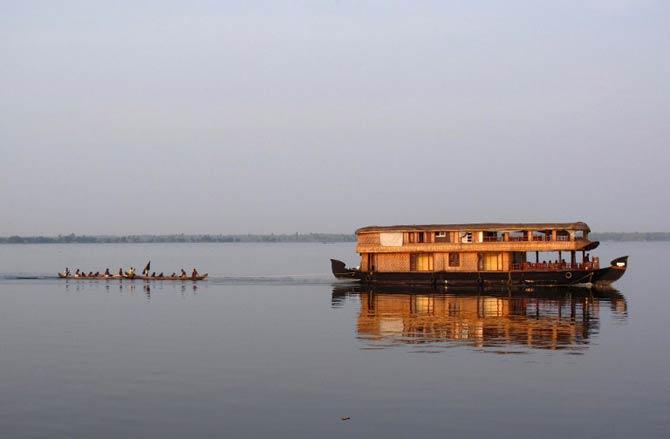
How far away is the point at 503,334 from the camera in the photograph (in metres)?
50.6

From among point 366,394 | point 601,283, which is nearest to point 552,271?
point 601,283

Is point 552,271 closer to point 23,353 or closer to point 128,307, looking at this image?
point 128,307

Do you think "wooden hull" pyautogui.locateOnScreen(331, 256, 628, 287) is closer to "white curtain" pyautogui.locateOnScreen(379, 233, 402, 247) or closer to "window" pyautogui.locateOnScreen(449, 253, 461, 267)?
"window" pyautogui.locateOnScreen(449, 253, 461, 267)

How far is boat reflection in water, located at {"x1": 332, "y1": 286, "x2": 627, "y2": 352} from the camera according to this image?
48.0 metres

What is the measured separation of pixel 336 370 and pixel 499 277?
148ft

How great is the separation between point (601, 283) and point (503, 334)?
40.3 meters

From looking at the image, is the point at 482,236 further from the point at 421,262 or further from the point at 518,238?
the point at 421,262

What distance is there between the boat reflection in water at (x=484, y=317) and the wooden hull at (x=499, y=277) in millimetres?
1085

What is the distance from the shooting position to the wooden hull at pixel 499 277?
8038 cm

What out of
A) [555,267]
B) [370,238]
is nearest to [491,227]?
[555,267]

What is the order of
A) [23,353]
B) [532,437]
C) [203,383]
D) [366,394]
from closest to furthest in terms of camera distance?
[532,437]
[366,394]
[203,383]
[23,353]

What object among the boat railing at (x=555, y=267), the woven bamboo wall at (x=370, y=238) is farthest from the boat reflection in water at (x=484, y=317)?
the woven bamboo wall at (x=370, y=238)

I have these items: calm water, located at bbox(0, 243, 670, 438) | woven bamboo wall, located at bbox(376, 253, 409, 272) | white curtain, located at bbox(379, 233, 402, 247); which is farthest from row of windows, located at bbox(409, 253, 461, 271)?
calm water, located at bbox(0, 243, 670, 438)

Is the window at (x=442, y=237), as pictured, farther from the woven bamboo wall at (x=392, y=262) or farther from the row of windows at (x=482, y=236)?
the woven bamboo wall at (x=392, y=262)
